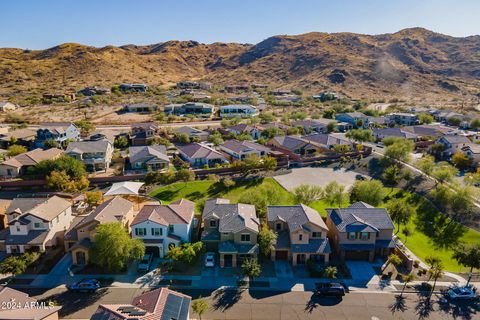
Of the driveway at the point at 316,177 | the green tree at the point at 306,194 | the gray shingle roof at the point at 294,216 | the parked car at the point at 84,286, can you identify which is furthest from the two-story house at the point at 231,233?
the driveway at the point at 316,177

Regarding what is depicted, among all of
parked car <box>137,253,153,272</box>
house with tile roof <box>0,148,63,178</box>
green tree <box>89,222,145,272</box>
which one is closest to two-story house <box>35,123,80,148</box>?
house with tile roof <box>0,148,63,178</box>

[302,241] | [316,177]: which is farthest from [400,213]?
[316,177]

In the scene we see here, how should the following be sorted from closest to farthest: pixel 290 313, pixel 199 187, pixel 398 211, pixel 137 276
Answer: pixel 290 313, pixel 137 276, pixel 398 211, pixel 199 187

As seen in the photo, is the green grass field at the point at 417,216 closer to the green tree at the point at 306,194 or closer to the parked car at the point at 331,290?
the green tree at the point at 306,194

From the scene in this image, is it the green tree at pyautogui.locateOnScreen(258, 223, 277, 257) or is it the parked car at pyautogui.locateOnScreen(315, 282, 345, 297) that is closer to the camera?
the parked car at pyautogui.locateOnScreen(315, 282, 345, 297)

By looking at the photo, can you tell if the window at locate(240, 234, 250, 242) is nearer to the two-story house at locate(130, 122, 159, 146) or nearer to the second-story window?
the second-story window

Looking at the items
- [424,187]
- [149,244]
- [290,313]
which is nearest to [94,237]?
[149,244]

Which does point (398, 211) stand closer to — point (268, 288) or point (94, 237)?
point (268, 288)
